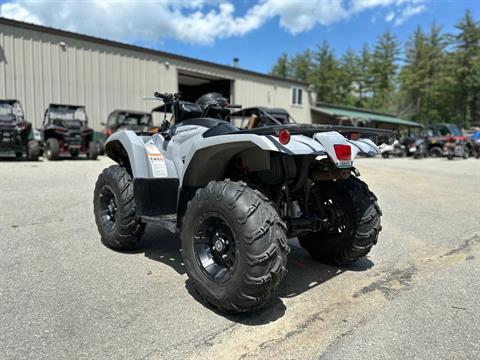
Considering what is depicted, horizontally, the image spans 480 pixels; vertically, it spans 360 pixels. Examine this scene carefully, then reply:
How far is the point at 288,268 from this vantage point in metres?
4.01

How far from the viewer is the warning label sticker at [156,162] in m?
3.95

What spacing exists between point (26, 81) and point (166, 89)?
269 inches

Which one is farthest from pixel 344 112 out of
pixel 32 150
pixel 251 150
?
pixel 251 150

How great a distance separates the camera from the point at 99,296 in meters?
3.22

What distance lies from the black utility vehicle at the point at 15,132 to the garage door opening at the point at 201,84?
10563 mm

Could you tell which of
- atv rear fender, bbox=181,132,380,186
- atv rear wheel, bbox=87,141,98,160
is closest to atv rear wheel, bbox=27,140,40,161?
atv rear wheel, bbox=87,141,98,160

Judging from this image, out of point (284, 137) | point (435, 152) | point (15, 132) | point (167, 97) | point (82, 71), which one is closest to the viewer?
point (284, 137)

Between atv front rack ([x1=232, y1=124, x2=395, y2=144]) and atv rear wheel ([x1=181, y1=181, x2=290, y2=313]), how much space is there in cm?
44

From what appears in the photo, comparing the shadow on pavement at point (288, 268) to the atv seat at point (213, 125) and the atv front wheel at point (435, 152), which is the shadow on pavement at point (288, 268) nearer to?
the atv seat at point (213, 125)

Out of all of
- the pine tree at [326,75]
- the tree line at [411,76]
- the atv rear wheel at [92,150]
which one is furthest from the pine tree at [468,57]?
the atv rear wheel at [92,150]

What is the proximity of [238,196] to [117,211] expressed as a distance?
1.87m

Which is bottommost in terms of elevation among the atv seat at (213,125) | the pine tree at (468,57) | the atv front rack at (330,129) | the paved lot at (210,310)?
the paved lot at (210,310)

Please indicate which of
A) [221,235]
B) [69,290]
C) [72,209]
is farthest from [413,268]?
[72,209]

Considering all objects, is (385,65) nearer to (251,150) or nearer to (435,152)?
(435,152)
